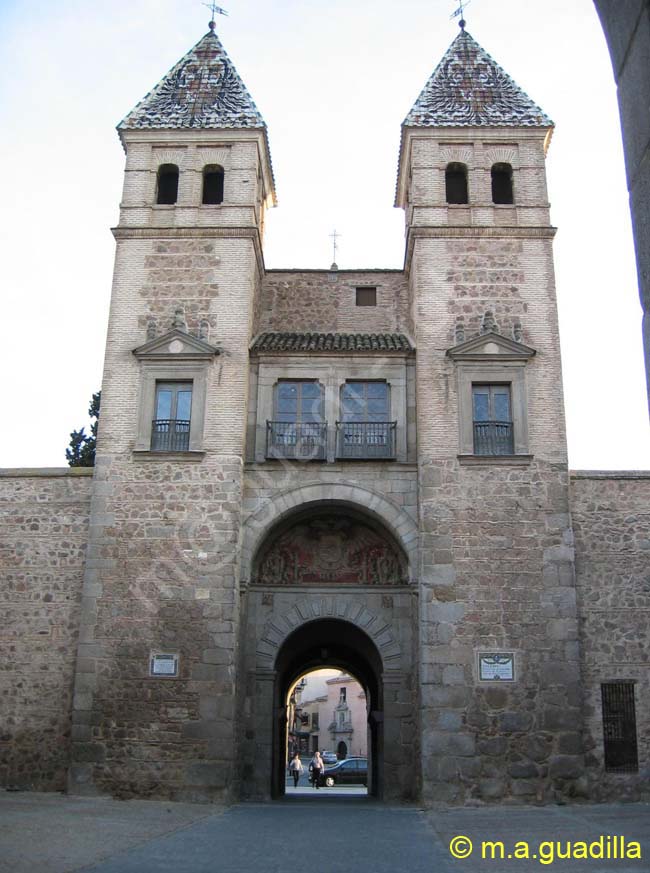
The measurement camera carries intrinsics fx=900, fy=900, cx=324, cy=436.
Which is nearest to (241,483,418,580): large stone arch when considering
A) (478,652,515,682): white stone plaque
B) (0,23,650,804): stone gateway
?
(0,23,650,804): stone gateway

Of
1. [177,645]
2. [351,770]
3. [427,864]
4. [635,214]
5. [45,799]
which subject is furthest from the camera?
[351,770]

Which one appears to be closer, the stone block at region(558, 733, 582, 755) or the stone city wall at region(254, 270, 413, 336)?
the stone block at region(558, 733, 582, 755)

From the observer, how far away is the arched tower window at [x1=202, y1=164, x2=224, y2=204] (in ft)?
65.9

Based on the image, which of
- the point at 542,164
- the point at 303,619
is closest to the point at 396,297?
the point at 542,164

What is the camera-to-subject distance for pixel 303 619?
57.1ft

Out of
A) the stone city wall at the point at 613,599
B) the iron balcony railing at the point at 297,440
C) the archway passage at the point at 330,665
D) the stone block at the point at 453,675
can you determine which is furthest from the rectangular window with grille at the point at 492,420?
the archway passage at the point at 330,665

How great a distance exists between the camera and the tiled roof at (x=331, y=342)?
1831cm

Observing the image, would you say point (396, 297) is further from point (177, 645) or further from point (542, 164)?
point (177, 645)

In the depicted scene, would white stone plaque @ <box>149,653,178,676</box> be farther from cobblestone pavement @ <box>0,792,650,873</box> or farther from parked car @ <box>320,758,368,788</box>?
parked car @ <box>320,758,368,788</box>

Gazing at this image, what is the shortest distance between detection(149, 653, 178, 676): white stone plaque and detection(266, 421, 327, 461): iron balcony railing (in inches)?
165

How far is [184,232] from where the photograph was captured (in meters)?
19.0

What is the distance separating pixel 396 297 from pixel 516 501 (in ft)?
19.3

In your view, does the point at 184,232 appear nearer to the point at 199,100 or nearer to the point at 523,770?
the point at 199,100

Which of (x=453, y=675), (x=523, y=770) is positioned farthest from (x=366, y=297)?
(x=523, y=770)
